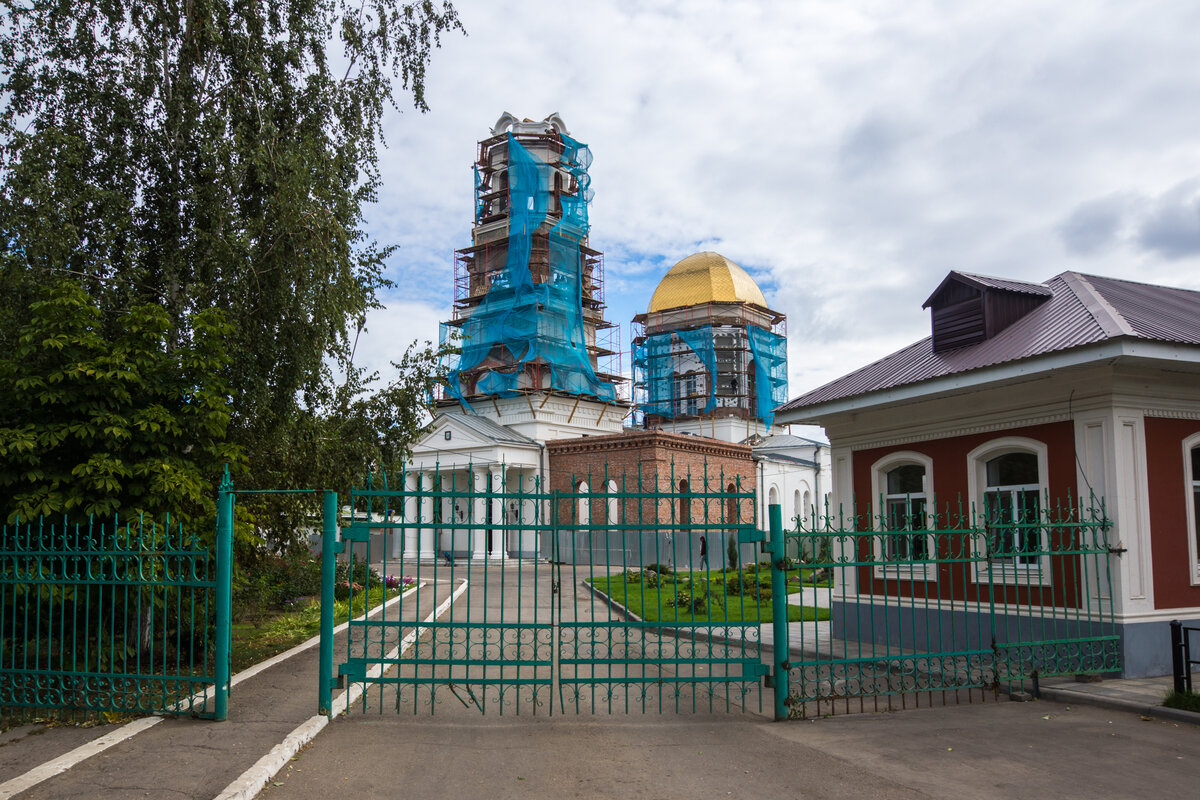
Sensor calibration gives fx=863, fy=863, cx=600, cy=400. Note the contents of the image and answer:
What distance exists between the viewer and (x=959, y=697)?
887 cm

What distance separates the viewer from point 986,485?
A: 437 inches

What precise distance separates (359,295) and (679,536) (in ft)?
59.8

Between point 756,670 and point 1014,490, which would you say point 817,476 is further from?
point 756,670

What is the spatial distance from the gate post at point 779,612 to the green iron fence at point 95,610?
4.79m

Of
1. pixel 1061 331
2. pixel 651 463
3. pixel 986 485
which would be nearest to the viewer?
pixel 1061 331

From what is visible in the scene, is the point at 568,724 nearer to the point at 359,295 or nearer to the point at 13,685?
the point at 13,685

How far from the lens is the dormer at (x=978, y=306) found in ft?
38.8

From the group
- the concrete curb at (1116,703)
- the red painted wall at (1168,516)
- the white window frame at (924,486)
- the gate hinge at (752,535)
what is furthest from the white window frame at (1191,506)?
the gate hinge at (752,535)

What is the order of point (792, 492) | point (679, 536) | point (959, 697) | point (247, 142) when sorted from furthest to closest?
point (792, 492) < point (679, 536) < point (247, 142) < point (959, 697)

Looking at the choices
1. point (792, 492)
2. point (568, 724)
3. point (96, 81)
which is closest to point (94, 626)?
point (568, 724)

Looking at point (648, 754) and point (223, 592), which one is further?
point (223, 592)

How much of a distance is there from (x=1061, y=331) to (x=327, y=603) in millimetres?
8451

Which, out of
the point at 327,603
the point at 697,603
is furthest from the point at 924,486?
the point at 327,603

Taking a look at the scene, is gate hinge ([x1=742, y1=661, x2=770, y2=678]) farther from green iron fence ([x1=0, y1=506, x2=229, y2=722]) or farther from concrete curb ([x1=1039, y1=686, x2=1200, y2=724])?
green iron fence ([x1=0, y1=506, x2=229, y2=722])
